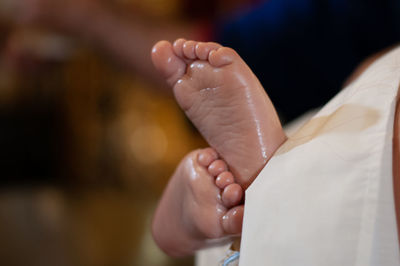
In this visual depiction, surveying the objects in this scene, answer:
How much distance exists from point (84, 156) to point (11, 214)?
0.93 metres

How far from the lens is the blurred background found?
1.03 metres

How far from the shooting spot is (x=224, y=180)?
38 cm

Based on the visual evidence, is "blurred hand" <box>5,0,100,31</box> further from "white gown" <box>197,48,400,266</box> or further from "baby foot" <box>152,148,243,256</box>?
"white gown" <box>197,48,400,266</box>

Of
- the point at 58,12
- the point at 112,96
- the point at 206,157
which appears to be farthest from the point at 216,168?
the point at 112,96

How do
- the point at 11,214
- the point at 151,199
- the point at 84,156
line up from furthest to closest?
the point at 84,156, the point at 151,199, the point at 11,214

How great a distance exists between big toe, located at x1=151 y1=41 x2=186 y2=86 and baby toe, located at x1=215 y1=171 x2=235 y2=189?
99mm

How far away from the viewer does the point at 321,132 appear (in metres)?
0.35

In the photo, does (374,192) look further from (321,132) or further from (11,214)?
(11,214)

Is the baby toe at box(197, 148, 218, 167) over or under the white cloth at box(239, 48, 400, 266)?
over

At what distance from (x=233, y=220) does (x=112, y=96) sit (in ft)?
7.66

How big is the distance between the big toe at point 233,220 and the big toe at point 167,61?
0.43 feet

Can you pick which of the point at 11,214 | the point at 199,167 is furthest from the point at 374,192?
the point at 11,214

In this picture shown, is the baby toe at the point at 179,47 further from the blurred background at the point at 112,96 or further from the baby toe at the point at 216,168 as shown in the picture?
the blurred background at the point at 112,96

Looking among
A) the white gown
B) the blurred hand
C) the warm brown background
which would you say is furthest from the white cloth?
the warm brown background
